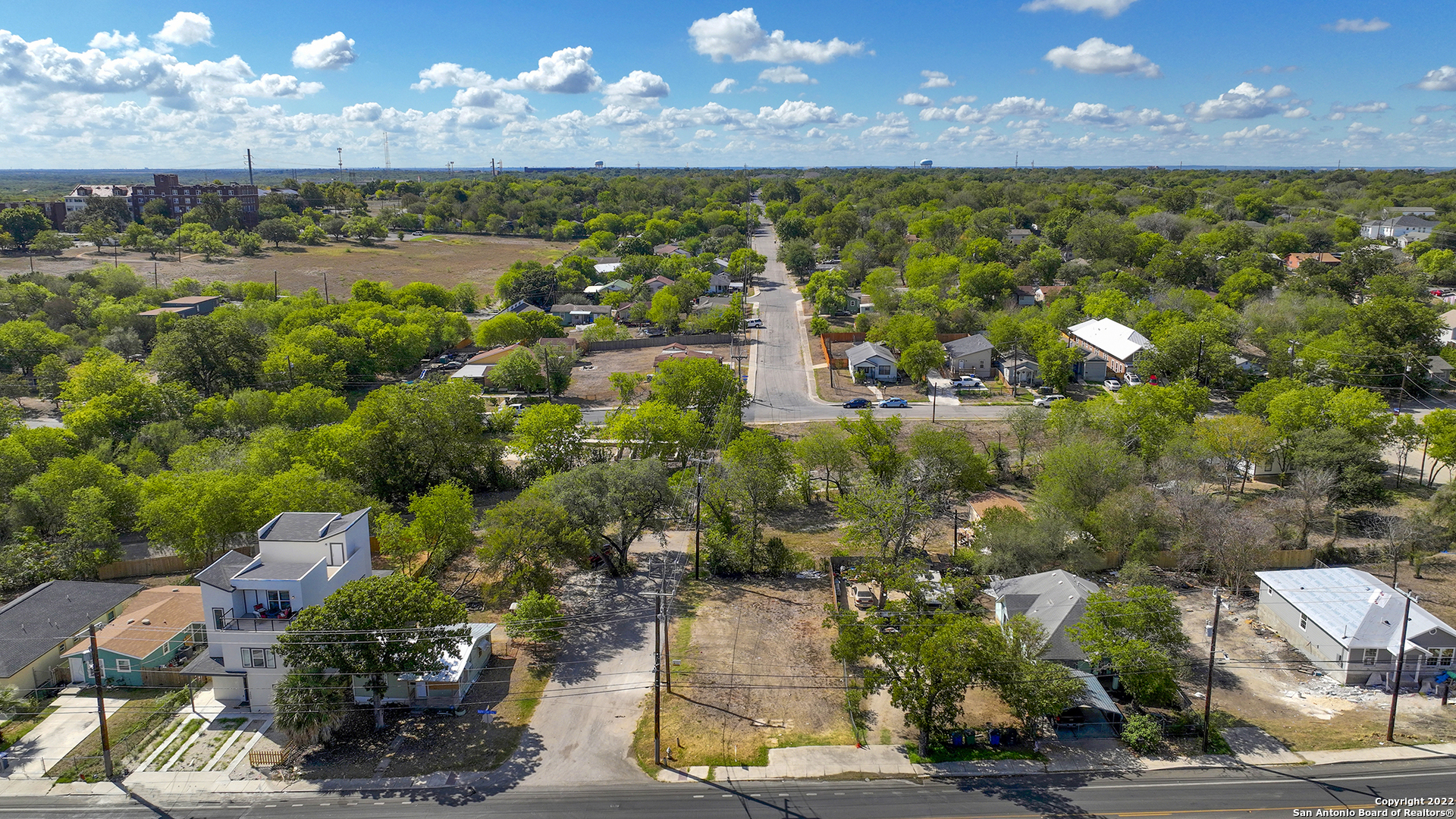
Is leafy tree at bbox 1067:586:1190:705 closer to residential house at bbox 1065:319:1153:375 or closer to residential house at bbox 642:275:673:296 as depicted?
residential house at bbox 1065:319:1153:375

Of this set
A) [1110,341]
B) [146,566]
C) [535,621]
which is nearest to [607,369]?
[146,566]

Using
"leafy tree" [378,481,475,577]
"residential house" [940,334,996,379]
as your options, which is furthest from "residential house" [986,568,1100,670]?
"residential house" [940,334,996,379]

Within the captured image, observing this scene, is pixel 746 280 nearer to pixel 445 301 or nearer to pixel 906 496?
pixel 445 301

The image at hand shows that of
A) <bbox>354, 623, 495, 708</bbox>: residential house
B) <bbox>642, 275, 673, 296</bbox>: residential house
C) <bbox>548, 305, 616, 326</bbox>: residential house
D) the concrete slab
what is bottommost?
the concrete slab

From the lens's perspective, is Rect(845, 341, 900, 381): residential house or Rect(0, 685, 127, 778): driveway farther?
Rect(845, 341, 900, 381): residential house

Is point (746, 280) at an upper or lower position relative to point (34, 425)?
upper

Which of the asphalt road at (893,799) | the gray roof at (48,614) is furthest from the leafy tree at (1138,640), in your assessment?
the gray roof at (48,614)

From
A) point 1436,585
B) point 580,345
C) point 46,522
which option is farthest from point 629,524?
point 580,345
